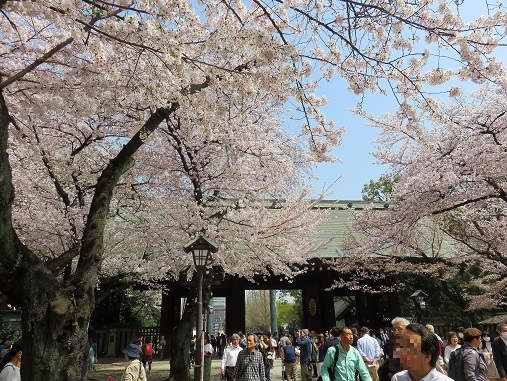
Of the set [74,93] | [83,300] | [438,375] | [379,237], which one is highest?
[74,93]

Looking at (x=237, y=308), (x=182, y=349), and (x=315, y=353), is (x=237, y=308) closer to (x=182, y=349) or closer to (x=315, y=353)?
(x=315, y=353)

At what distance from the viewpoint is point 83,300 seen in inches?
178

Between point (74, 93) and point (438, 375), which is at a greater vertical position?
point (74, 93)

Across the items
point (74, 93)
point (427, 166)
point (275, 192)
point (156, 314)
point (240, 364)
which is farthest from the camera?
point (156, 314)

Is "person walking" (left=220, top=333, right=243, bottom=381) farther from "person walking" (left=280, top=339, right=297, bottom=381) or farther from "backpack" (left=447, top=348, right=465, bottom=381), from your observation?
"backpack" (left=447, top=348, right=465, bottom=381)

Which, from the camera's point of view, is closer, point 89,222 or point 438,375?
point 438,375

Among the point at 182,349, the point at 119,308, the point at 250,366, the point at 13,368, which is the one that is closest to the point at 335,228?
the point at 182,349

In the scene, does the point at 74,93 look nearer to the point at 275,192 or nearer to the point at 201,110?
the point at 201,110

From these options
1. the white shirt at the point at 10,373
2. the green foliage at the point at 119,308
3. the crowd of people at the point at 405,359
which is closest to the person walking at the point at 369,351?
the crowd of people at the point at 405,359

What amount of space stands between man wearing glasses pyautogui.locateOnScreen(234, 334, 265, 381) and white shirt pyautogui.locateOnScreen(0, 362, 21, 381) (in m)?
2.97

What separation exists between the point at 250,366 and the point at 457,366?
2.87m

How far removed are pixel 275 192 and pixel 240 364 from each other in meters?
6.54

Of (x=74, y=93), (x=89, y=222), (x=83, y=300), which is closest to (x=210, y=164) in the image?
(x=74, y=93)

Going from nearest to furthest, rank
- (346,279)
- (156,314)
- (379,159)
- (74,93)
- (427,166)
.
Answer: (74,93)
(427,166)
(379,159)
(346,279)
(156,314)
